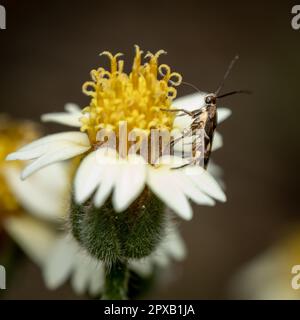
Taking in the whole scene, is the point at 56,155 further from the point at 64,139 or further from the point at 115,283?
the point at 115,283

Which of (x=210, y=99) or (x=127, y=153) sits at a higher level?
(x=210, y=99)

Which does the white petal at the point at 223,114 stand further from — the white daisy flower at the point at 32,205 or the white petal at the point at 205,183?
the white daisy flower at the point at 32,205

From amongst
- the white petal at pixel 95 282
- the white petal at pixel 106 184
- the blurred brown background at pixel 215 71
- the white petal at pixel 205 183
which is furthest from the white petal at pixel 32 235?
the blurred brown background at pixel 215 71

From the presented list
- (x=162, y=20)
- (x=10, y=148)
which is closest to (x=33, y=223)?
(x=10, y=148)

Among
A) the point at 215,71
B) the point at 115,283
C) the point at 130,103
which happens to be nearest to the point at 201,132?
the point at 130,103

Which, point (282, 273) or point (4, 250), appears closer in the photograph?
point (4, 250)

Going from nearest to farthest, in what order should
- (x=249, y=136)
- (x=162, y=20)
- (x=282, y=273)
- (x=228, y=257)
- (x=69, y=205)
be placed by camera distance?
1. (x=69, y=205)
2. (x=282, y=273)
3. (x=228, y=257)
4. (x=249, y=136)
5. (x=162, y=20)

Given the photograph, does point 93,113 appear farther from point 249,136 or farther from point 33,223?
point 249,136
